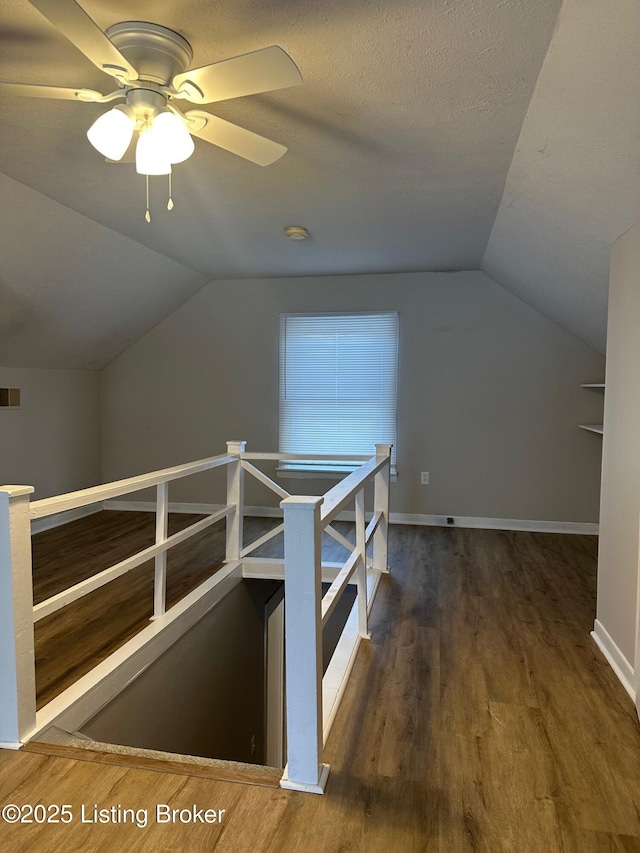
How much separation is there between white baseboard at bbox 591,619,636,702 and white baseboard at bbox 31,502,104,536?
12.6 feet

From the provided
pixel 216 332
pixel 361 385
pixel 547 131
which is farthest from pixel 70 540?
→ pixel 547 131

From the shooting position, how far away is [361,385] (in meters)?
5.39

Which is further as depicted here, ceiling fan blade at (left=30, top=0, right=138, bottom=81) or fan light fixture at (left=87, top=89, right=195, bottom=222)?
fan light fixture at (left=87, top=89, right=195, bottom=222)

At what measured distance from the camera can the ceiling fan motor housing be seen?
67.9 inches

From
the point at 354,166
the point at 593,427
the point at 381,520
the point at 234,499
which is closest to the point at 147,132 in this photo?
the point at 354,166

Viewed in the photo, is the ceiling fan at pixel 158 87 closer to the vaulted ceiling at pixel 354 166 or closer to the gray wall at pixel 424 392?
the vaulted ceiling at pixel 354 166

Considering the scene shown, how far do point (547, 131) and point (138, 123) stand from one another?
4.97 ft

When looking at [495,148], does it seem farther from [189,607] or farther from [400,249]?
[189,607]

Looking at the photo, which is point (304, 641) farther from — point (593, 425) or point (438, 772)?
point (593, 425)

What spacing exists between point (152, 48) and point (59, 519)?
14.3 ft

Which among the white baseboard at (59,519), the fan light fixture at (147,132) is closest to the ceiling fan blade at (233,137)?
the fan light fixture at (147,132)

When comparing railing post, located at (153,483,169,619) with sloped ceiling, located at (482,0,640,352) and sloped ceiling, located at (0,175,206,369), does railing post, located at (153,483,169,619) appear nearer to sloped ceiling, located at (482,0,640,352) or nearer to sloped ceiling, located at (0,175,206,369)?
sloped ceiling, located at (0,175,206,369)

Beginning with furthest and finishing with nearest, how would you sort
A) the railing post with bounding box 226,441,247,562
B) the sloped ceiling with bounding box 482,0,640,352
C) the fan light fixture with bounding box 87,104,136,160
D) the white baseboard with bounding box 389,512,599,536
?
the white baseboard with bounding box 389,512,599,536, the railing post with bounding box 226,441,247,562, the fan light fixture with bounding box 87,104,136,160, the sloped ceiling with bounding box 482,0,640,352

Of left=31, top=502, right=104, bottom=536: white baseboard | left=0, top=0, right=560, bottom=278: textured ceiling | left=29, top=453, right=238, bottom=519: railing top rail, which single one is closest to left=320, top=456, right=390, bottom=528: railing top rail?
left=29, top=453, right=238, bottom=519: railing top rail
